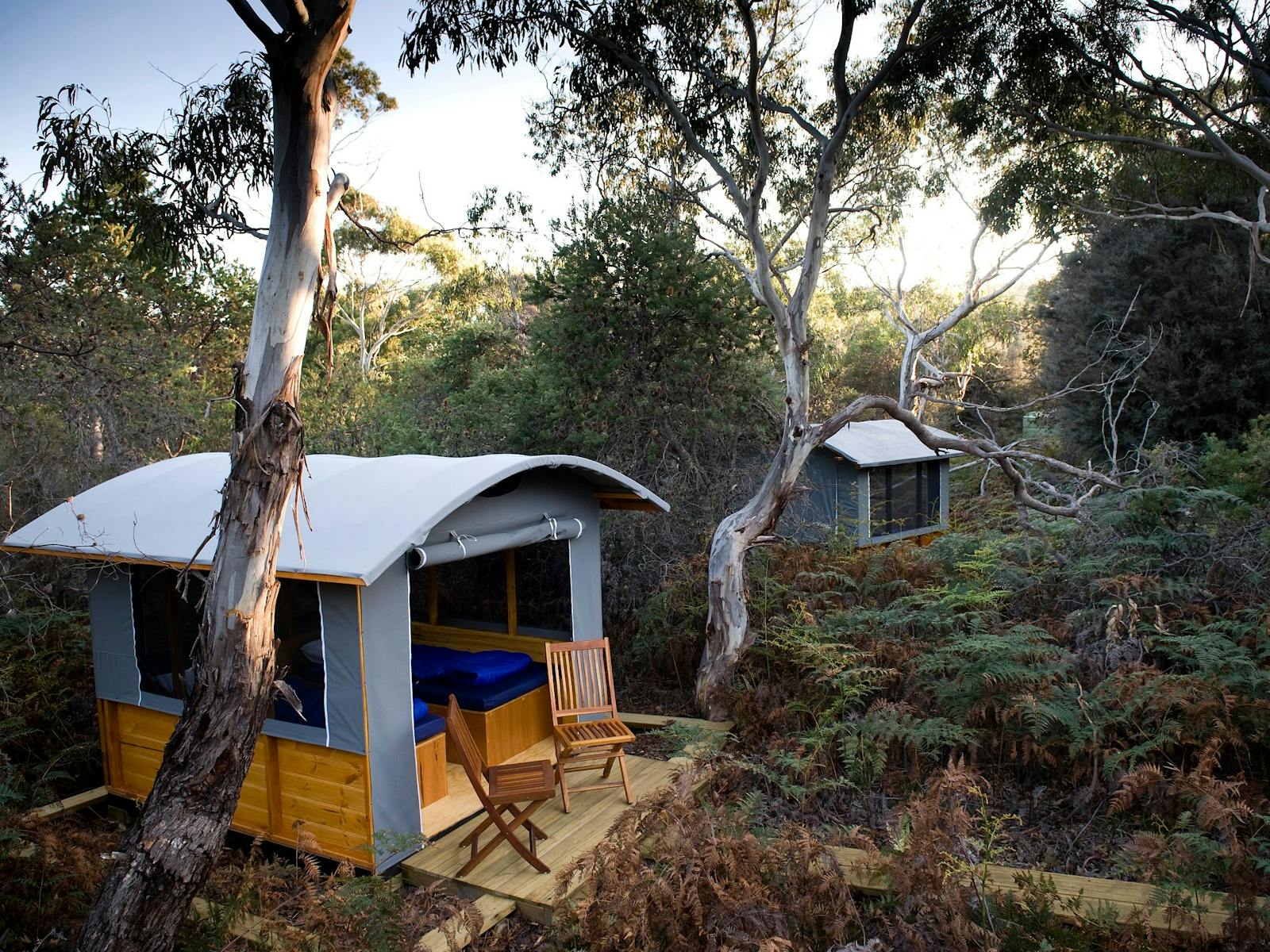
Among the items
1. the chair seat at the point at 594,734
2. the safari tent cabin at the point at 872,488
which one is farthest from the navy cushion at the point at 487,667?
the safari tent cabin at the point at 872,488

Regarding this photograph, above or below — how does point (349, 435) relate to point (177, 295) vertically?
below

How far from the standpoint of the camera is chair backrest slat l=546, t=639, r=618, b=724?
6.60 m

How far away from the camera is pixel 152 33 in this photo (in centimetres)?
572

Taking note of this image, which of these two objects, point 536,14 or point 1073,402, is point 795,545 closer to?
point 536,14

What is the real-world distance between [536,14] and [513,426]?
216 inches

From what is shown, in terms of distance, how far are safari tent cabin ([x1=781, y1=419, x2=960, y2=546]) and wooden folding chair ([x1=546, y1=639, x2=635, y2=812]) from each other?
18.7 feet

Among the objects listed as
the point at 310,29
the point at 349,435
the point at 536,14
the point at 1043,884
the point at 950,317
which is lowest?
the point at 1043,884

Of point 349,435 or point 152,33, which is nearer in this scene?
point 152,33

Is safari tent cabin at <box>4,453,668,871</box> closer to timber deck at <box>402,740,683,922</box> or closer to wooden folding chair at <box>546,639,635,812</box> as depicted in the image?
timber deck at <box>402,740,683,922</box>

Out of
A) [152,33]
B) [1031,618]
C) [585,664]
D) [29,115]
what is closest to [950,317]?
[1031,618]

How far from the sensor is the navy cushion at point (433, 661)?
6635 millimetres

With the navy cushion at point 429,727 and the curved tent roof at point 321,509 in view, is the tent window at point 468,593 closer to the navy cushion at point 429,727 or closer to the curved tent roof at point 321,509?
the curved tent roof at point 321,509

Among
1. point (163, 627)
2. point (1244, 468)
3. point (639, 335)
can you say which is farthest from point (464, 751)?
point (1244, 468)

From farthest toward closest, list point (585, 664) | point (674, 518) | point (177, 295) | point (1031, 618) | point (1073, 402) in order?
point (1073, 402) → point (177, 295) → point (674, 518) → point (1031, 618) → point (585, 664)
